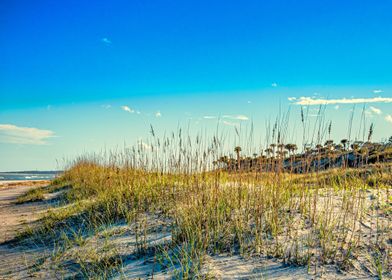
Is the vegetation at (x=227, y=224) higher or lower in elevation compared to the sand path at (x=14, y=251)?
higher

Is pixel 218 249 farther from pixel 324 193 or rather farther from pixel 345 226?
pixel 324 193

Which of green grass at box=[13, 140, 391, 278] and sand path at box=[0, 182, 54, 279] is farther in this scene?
sand path at box=[0, 182, 54, 279]

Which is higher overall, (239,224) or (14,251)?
(239,224)

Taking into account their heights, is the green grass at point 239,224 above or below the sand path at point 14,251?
above

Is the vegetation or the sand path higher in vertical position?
the vegetation

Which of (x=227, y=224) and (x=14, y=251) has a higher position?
(x=227, y=224)

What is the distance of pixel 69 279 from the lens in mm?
3467

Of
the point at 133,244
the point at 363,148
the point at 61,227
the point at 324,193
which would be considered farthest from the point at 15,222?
the point at 363,148

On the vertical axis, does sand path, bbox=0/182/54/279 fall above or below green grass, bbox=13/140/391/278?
below

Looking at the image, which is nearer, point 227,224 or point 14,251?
point 227,224

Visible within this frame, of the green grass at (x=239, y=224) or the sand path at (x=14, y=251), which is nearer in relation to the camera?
the green grass at (x=239, y=224)

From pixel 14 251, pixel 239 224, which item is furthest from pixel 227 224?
pixel 14 251

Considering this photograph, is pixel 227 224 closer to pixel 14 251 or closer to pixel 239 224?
pixel 239 224

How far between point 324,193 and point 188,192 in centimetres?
229
